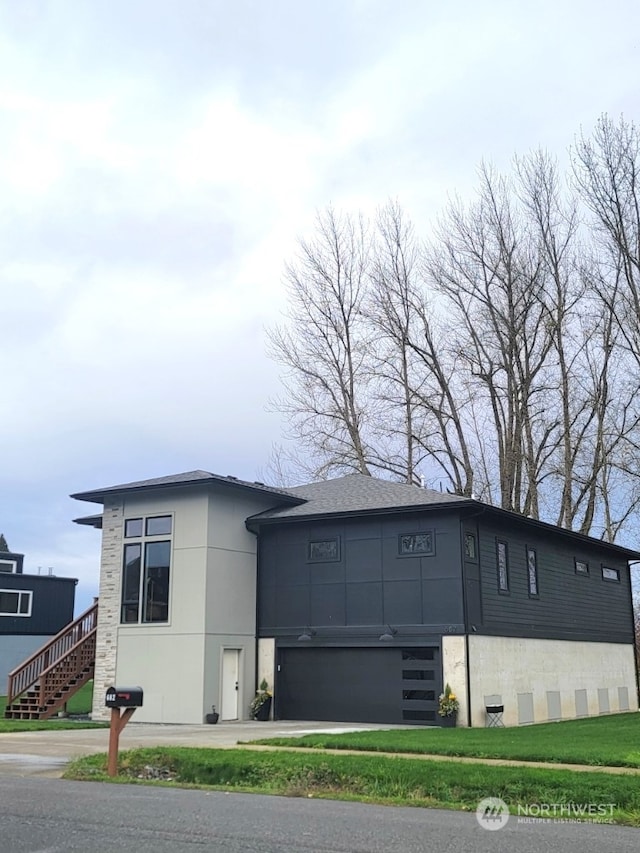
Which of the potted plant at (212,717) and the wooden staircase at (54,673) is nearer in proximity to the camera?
the potted plant at (212,717)

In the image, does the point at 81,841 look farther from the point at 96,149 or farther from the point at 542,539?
the point at 542,539

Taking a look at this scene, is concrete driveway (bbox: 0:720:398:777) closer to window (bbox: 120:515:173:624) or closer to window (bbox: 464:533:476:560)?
window (bbox: 120:515:173:624)

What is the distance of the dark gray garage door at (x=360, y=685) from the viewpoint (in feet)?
68.4

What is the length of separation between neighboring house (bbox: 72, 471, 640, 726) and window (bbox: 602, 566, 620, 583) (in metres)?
5.70

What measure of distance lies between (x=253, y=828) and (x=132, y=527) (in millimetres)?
15989

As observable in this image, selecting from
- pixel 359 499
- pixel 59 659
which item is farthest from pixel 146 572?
pixel 359 499

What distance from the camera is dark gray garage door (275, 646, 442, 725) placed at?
20.9 meters

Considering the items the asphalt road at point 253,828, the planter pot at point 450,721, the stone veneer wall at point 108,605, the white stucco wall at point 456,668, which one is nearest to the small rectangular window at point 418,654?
the white stucco wall at point 456,668

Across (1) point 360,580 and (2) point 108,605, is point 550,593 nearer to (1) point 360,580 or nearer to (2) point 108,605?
(1) point 360,580

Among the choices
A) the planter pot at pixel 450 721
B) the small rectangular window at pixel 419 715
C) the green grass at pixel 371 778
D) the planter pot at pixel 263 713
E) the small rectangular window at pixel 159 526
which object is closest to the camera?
the green grass at pixel 371 778

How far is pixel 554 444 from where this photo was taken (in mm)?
36562

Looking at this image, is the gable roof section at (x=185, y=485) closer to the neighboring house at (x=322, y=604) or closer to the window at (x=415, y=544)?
the neighboring house at (x=322, y=604)

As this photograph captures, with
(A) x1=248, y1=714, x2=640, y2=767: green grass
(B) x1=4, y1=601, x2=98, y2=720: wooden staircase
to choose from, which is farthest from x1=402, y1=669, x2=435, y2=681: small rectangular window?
(B) x1=4, y1=601, x2=98, y2=720: wooden staircase

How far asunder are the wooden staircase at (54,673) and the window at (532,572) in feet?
37.3
